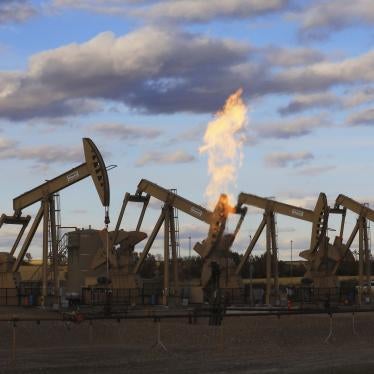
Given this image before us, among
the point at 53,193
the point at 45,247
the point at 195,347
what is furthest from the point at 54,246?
the point at 195,347

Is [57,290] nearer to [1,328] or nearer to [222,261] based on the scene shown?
[222,261]

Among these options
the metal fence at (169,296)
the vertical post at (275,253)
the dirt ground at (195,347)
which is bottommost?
the dirt ground at (195,347)

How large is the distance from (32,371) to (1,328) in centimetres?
1476

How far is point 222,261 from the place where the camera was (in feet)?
219

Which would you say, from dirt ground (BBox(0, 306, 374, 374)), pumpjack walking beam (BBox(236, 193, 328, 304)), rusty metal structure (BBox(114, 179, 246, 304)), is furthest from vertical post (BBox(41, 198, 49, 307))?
dirt ground (BBox(0, 306, 374, 374))

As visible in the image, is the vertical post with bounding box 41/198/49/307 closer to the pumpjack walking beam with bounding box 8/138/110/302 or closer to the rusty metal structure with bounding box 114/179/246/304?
the pumpjack walking beam with bounding box 8/138/110/302

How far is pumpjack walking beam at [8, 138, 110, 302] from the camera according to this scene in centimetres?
5688

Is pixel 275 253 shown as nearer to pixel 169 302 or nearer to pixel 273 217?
pixel 273 217

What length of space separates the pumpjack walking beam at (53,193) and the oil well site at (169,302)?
0.07 meters

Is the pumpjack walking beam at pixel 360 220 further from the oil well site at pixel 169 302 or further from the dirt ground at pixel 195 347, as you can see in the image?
the dirt ground at pixel 195 347

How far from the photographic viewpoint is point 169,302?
2504 inches

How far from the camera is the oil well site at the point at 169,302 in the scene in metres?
26.1

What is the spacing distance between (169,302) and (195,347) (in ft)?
113

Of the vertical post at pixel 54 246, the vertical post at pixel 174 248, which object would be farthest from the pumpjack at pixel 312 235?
the vertical post at pixel 54 246
